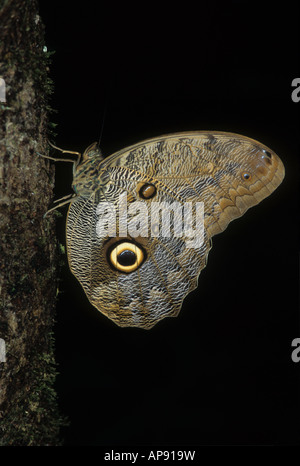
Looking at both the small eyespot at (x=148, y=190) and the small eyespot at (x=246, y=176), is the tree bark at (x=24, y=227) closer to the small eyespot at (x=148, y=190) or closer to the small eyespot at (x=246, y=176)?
the small eyespot at (x=148, y=190)

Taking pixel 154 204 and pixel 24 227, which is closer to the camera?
pixel 24 227

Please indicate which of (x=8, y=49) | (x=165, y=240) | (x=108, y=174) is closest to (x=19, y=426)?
(x=165, y=240)

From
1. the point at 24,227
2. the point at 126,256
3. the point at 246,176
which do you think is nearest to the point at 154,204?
the point at 126,256

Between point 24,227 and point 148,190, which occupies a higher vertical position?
point 148,190

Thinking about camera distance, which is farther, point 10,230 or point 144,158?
point 144,158

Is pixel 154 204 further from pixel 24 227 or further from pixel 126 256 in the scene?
pixel 24 227

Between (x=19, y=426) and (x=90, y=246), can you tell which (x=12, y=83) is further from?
(x=19, y=426)

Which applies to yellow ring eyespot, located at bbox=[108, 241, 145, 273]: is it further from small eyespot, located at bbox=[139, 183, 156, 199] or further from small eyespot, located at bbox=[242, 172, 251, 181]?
small eyespot, located at bbox=[242, 172, 251, 181]
